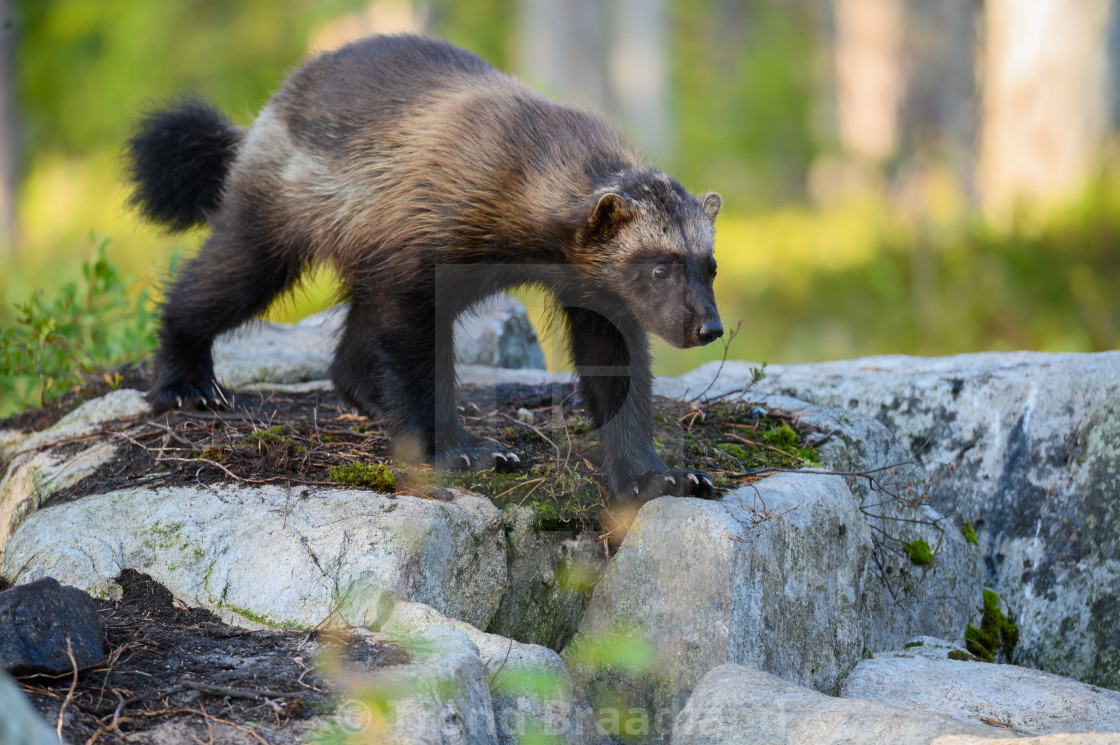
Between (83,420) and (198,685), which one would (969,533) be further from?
(83,420)

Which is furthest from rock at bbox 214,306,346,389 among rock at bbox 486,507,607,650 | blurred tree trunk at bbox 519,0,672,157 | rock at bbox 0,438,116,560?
blurred tree trunk at bbox 519,0,672,157

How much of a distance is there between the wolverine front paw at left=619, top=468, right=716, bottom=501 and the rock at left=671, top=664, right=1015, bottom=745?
2.84ft

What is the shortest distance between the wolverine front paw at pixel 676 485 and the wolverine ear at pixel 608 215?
0.92m

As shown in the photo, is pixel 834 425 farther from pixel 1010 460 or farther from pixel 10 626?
pixel 10 626

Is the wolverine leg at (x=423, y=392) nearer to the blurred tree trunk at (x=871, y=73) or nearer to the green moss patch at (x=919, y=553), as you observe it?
the green moss patch at (x=919, y=553)

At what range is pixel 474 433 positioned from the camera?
4.61m

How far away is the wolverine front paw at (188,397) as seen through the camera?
4977mm

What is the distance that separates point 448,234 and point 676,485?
1.30 m

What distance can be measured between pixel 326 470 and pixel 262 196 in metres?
1.53

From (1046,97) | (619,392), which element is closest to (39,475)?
(619,392)

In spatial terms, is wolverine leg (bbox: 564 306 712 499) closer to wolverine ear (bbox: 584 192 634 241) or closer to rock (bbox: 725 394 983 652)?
wolverine ear (bbox: 584 192 634 241)

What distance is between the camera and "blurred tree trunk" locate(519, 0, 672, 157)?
16734 mm

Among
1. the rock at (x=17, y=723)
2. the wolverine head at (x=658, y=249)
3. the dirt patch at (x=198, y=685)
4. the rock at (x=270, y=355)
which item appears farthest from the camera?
the rock at (x=270, y=355)

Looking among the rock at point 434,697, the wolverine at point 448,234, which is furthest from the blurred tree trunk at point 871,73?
the rock at point 434,697
